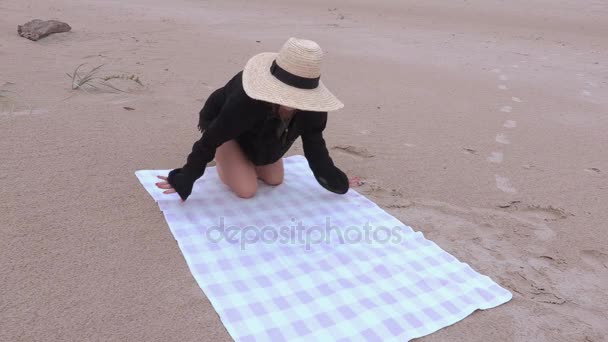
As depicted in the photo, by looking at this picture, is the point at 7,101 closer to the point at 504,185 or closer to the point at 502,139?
the point at 504,185

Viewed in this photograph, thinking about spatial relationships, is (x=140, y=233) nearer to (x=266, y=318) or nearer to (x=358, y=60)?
(x=266, y=318)

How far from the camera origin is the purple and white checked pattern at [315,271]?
1499 millimetres

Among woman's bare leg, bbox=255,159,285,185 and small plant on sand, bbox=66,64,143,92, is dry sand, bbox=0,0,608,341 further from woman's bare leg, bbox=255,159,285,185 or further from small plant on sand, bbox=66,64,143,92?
woman's bare leg, bbox=255,159,285,185

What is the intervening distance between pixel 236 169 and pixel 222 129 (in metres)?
0.34

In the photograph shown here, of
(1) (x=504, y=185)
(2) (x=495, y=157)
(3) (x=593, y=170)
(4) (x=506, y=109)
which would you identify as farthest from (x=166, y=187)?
(4) (x=506, y=109)

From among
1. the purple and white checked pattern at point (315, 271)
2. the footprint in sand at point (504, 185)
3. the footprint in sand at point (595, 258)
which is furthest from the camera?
the footprint in sand at point (504, 185)

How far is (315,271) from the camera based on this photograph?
1727mm

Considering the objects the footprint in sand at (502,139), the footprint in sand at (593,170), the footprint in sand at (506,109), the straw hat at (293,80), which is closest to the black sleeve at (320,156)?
the straw hat at (293,80)

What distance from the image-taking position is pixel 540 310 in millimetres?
1653

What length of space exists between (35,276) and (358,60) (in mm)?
3651

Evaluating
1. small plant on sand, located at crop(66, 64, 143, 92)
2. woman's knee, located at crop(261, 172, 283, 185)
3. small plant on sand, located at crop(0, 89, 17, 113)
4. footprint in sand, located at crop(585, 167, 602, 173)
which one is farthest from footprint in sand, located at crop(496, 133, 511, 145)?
small plant on sand, located at crop(0, 89, 17, 113)

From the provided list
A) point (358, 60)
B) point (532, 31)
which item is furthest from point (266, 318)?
point (532, 31)

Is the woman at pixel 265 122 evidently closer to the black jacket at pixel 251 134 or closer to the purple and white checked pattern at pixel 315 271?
the black jacket at pixel 251 134

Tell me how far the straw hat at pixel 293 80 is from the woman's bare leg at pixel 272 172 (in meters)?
0.55
